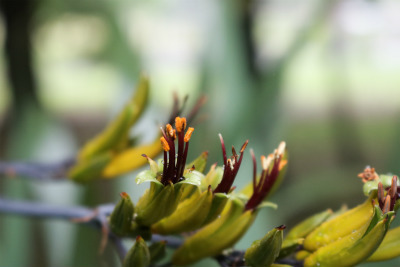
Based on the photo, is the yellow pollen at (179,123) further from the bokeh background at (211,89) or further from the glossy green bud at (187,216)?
the bokeh background at (211,89)

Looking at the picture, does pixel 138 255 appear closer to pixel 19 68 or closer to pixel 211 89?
pixel 211 89

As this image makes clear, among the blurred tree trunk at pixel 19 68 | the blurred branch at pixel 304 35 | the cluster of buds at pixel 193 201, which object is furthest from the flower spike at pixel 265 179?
the blurred tree trunk at pixel 19 68

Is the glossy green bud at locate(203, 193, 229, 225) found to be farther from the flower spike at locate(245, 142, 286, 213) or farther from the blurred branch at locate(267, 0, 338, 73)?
the blurred branch at locate(267, 0, 338, 73)

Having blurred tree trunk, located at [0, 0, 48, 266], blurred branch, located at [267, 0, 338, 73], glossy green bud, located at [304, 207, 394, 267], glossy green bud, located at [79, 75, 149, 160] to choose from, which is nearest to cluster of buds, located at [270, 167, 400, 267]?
glossy green bud, located at [304, 207, 394, 267]

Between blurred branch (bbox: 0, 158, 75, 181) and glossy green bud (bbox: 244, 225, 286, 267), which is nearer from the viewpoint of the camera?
glossy green bud (bbox: 244, 225, 286, 267)

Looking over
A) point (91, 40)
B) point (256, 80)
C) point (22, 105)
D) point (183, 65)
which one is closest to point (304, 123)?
point (183, 65)

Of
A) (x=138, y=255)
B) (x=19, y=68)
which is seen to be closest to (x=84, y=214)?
(x=138, y=255)
